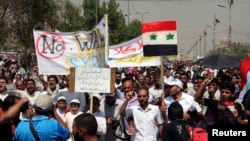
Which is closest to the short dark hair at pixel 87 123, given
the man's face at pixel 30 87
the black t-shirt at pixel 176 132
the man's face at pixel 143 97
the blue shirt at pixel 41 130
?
the blue shirt at pixel 41 130

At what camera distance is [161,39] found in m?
7.97

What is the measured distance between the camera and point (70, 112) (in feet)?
24.2

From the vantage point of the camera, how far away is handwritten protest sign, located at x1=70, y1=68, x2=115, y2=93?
7.75 m

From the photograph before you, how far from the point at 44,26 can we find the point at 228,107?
21846 millimetres

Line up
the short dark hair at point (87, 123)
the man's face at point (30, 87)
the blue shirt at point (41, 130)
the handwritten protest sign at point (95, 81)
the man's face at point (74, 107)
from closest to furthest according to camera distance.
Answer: the short dark hair at point (87, 123), the blue shirt at point (41, 130), the man's face at point (74, 107), the handwritten protest sign at point (95, 81), the man's face at point (30, 87)

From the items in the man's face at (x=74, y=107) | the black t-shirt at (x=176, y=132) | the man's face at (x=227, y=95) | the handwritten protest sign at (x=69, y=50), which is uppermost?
the handwritten protest sign at (x=69, y=50)

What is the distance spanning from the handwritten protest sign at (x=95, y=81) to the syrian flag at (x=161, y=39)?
665 millimetres

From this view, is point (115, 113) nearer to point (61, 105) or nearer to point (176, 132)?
point (61, 105)

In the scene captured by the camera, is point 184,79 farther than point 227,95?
Yes

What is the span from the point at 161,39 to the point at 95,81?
1.17 meters

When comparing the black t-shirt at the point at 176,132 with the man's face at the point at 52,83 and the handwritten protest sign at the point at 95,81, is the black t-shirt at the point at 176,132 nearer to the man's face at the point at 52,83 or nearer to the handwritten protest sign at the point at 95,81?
the handwritten protest sign at the point at 95,81

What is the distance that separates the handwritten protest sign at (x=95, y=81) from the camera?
7749 mm

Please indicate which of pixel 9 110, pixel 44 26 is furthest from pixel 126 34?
pixel 9 110

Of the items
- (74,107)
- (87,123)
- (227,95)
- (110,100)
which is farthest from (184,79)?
(87,123)
